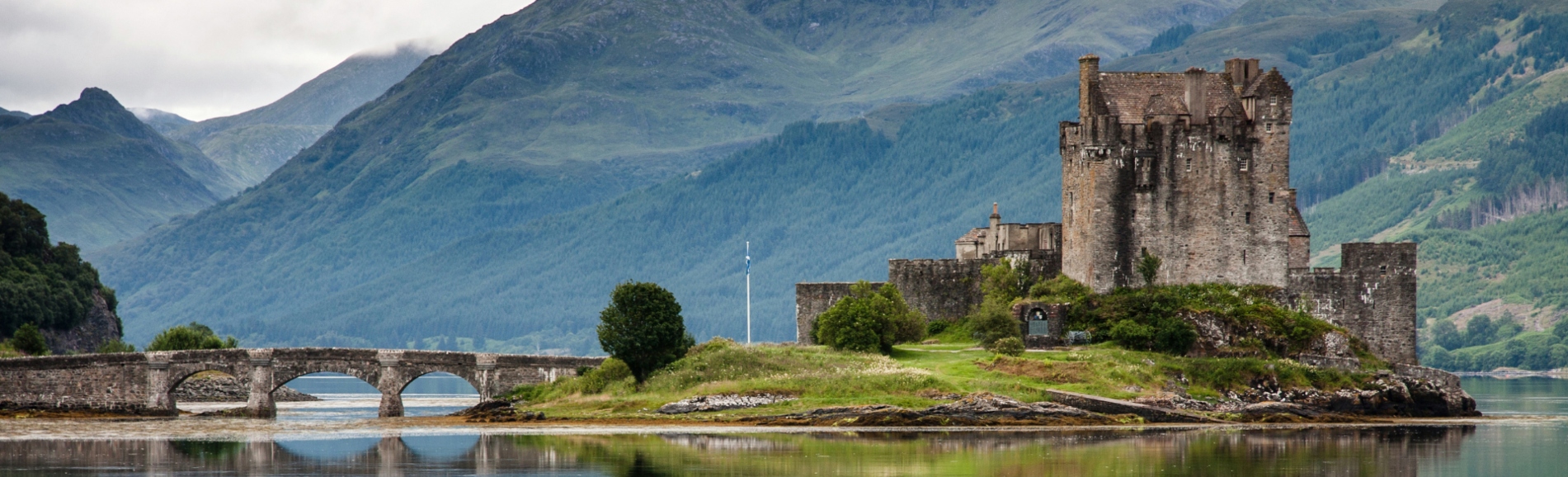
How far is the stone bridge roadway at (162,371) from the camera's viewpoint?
102 m

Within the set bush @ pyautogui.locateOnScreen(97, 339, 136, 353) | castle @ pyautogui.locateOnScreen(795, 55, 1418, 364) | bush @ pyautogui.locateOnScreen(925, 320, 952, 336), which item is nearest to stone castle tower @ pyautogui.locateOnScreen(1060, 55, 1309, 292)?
castle @ pyautogui.locateOnScreen(795, 55, 1418, 364)

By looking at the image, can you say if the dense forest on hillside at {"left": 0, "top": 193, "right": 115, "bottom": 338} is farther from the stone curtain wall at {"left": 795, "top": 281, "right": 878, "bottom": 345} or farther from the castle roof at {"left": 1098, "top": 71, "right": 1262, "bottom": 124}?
the castle roof at {"left": 1098, "top": 71, "right": 1262, "bottom": 124}

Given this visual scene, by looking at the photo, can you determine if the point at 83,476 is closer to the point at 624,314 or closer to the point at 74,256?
the point at 624,314

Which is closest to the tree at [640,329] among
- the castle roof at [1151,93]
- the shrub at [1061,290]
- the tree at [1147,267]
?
the shrub at [1061,290]

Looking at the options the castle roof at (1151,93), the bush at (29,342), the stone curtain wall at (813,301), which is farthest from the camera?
the bush at (29,342)

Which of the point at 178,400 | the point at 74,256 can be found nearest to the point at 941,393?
the point at 178,400

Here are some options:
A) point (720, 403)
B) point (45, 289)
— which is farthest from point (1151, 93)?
point (45, 289)

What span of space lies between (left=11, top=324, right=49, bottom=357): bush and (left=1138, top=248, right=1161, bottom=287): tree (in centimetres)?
7082

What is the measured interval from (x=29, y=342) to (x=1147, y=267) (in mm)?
71921

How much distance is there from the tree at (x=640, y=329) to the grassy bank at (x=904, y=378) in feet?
3.04

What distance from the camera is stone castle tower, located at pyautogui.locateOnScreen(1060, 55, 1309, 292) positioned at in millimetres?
100125

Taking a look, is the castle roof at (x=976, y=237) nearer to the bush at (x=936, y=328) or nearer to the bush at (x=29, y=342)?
the bush at (x=936, y=328)

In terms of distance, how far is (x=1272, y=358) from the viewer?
316 ft

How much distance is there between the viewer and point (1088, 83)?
10125 cm
